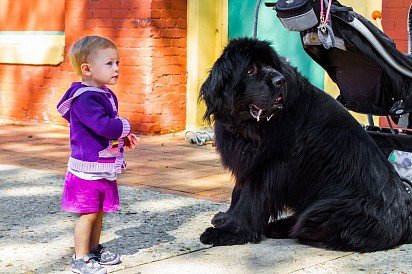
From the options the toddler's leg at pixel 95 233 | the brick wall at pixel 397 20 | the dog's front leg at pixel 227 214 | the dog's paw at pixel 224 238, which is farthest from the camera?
the brick wall at pixel 397 20

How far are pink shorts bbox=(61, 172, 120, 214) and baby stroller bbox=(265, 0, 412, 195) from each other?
61.1 inches

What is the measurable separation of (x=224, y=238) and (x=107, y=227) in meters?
0.82

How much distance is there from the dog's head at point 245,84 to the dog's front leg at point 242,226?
0.47m

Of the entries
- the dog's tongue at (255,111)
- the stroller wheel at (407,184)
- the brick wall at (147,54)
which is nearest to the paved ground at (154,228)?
the stroller wheel at (407,184)

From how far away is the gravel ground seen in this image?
450 cm

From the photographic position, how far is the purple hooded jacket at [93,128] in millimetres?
4146

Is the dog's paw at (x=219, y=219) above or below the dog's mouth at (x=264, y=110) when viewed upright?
below

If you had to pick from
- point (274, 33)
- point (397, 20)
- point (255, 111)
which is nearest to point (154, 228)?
point (255, 111)

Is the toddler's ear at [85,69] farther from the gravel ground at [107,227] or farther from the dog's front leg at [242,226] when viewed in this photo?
the dog's front leg at [242,226]

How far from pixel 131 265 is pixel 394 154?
1.92 metres

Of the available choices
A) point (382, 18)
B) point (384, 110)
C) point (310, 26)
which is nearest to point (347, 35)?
point (310, 26)

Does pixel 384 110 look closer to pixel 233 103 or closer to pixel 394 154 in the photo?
pixel 394 154

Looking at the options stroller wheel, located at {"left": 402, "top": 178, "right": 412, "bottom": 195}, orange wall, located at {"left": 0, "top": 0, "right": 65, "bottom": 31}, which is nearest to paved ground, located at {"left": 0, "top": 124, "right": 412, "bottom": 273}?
stroller wheel, located at {"left": 402, "top": 178, "right": 412, "bottom": 195}

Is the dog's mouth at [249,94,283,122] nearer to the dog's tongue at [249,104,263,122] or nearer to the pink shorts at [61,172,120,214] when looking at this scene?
the dog's tongue at [249,104,263,122]
